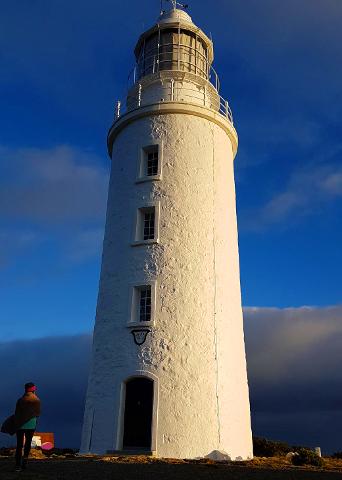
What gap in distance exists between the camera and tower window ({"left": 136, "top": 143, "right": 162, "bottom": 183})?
2053 cm

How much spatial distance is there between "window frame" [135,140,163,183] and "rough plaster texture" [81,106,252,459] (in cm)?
15

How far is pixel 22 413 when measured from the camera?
36.2 feet

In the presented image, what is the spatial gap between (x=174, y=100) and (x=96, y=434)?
44.1 feet

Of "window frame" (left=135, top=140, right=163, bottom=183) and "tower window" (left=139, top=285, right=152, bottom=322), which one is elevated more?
"window frame" (left=135, top=140, right=163, bottom=183)

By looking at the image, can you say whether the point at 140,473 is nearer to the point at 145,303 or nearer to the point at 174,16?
the point at 145,303

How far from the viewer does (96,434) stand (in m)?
17.5

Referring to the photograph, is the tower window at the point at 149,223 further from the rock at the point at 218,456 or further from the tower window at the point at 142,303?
the rock at the point at 218,456

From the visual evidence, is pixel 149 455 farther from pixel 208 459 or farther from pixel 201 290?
pixel 201 290

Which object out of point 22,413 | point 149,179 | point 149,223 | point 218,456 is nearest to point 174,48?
point 149,179

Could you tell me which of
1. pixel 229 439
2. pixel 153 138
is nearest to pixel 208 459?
pixel 229 439

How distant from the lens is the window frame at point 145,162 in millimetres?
20406

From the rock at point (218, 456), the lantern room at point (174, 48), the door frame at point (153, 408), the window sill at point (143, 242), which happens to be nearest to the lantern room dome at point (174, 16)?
the lantern room at point (174, 48)

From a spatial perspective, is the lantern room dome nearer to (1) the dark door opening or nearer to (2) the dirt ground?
(1) the dark door opening

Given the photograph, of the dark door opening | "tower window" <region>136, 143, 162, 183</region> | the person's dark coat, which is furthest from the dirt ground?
"tower window" <region>136, 143, 162, 183</region>
